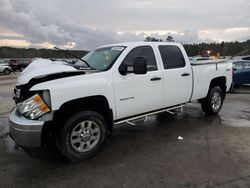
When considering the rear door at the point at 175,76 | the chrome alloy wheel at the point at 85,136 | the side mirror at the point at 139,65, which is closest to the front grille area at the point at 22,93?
the chrome alloy wheel at the point at 85,136

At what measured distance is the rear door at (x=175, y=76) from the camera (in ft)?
18.2

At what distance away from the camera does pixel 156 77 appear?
17.2 ft

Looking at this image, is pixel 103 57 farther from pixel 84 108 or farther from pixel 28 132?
pixel 28 132

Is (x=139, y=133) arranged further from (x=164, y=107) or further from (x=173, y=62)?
(x=173, y=62)

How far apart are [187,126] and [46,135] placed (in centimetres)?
356

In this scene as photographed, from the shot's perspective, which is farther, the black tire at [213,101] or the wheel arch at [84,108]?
the black tire at [213,101]

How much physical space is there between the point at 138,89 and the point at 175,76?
1.14 m

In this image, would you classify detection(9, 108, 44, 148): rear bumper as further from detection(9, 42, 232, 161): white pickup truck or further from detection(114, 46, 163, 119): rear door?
detection(114, 46, 163, 119): rear door

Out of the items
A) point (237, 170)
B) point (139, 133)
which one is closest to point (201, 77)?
point (139, 133)

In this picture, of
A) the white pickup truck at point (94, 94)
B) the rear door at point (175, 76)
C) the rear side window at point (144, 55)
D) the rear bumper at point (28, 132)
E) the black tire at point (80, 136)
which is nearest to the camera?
the rear bumper at point (28, 132)

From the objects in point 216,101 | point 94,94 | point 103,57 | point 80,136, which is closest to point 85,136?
point 80,136

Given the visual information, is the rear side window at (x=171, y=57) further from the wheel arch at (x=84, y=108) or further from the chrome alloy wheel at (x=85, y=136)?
the chrome alloy wheel at (x=85, y=136)

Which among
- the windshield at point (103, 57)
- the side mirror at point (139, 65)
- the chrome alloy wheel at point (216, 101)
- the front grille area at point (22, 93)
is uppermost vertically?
the windshield at point (103, 57)

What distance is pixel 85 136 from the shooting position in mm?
4320
